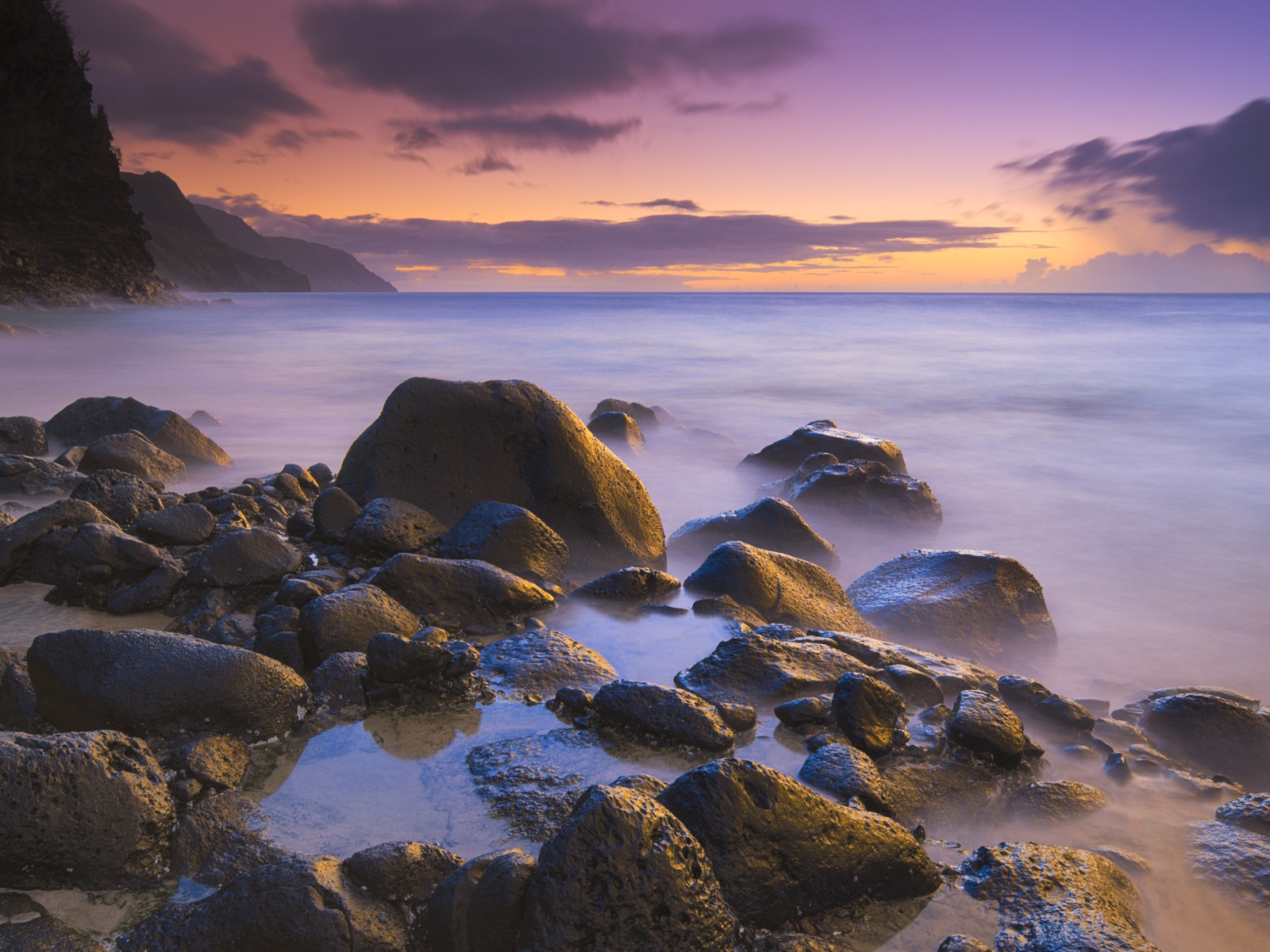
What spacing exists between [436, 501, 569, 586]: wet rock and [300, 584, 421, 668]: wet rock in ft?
2.76

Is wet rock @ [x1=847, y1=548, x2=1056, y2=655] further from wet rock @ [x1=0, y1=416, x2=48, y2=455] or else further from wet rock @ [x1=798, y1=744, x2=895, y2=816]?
wet rock @ [x1=0, y1=416, x2=48, y2=455]

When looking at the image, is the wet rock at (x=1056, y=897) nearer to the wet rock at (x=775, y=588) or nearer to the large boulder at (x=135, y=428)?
the wet rock at (x=775, y=588)

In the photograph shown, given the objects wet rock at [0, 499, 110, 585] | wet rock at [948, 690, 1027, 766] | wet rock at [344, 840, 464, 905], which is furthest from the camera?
wet rock at [0, 499, 110, 585]

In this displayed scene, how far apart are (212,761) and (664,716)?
1.48m

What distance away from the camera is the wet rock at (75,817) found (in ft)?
6.49

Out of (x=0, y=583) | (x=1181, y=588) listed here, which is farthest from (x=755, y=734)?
(x=1181, y=588)

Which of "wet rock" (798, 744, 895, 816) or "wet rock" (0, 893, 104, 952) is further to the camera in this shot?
"wet rock" (798, 744, 895, 816)

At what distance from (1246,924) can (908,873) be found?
109cm

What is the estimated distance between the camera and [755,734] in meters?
2.97

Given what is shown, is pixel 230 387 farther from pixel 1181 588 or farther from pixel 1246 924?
pixel 1246 924

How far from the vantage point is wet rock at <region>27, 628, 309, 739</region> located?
2559mm

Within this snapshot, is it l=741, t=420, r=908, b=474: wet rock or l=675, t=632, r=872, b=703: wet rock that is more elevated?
l=741, t=420, r=908, b=474: wet rock

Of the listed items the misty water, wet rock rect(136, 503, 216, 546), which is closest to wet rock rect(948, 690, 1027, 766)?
the misty water

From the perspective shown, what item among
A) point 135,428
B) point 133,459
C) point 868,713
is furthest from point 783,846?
point 135,428
